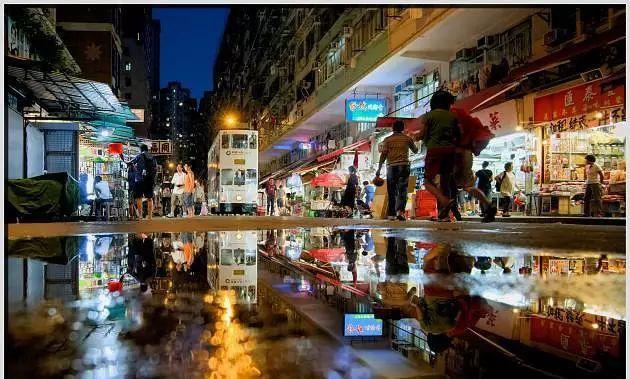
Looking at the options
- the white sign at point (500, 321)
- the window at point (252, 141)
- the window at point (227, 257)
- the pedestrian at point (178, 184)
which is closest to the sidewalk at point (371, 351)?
the white sign at point (500, 321)

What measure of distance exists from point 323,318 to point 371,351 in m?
0.57

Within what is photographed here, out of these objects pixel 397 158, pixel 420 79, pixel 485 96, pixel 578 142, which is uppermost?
pixel 420 79

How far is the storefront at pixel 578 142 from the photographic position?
13.7m

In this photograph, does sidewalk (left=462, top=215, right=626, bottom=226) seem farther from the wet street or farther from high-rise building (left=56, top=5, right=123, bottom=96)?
high-rise building (left=56, top=5, right=123, bottom=96)

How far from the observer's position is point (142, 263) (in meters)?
4.78

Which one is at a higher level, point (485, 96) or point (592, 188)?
point (485, 96)

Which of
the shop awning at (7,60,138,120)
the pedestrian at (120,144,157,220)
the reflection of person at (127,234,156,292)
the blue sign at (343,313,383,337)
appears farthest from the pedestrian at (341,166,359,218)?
the blue sign at (343,313,383,337)

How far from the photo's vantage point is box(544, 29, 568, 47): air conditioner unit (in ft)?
46.9

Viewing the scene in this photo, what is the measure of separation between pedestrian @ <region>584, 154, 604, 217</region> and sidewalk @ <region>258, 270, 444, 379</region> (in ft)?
44.2

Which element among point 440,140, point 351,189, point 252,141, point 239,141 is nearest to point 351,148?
point 252,141

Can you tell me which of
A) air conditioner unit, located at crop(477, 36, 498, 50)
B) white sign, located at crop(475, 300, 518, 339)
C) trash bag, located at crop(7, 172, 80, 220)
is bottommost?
white sign, located at crop(475, 300, 518, 339)

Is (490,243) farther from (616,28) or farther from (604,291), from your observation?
(616,28)

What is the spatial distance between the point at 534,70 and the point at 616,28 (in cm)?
251

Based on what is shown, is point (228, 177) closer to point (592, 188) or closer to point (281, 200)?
point (281, 200)
